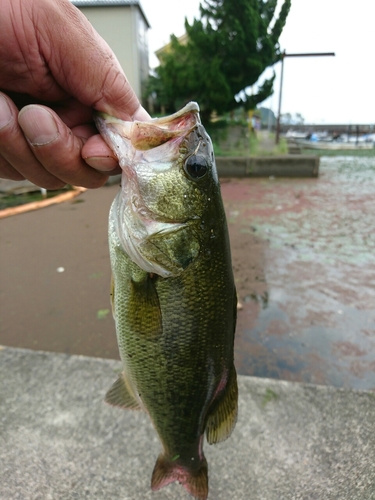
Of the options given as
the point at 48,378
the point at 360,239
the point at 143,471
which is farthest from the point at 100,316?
the point at 360,239

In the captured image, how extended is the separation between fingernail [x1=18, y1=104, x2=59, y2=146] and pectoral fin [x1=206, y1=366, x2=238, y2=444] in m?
1.19

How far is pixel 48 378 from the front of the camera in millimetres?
2447

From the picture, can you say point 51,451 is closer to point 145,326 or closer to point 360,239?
point 145,326

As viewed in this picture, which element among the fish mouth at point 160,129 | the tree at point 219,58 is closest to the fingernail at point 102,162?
the fish mouth at point 160,129

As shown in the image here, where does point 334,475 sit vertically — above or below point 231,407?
below

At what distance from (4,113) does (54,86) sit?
0.94ft

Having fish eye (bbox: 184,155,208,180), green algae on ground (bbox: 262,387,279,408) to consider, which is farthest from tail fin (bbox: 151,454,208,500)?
fish eye (bbox: 184,155,208,180)

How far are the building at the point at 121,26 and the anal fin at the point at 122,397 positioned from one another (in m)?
15.5

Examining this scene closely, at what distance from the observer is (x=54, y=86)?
5.16 ft

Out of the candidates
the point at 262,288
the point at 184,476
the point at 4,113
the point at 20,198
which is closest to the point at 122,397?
the point at 184,476

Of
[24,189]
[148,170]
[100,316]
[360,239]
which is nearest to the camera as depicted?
[148,170]

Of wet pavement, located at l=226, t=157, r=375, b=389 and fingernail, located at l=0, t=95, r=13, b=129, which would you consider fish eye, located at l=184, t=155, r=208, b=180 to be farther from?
wet pavement, located at l=226, t=157, r=375, b=389

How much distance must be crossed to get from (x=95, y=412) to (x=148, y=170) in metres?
1.64

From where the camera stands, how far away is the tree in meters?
13.9
